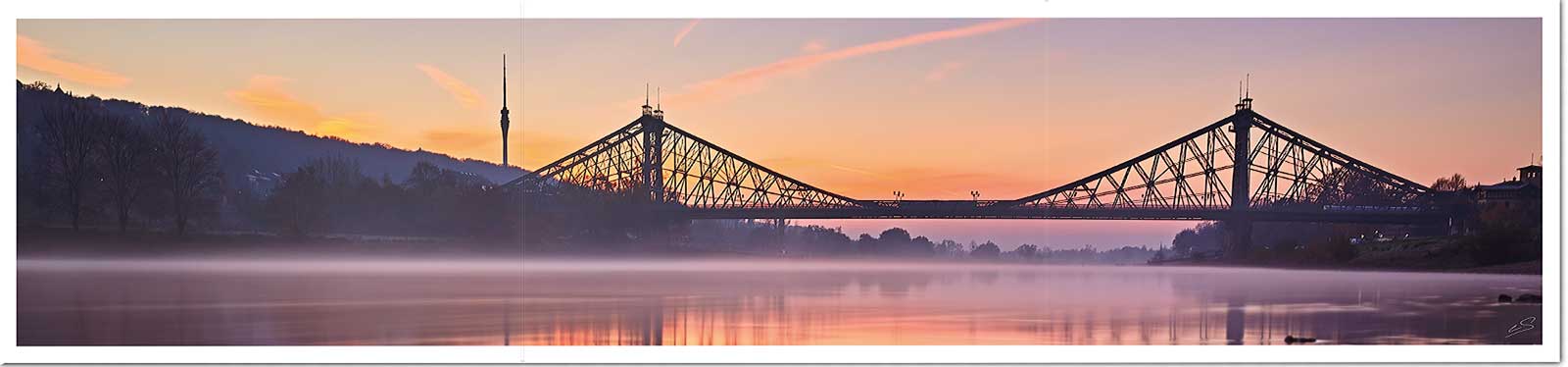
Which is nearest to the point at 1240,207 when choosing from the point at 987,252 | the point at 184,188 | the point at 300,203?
the point at 987,252

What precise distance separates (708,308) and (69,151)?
366 inches

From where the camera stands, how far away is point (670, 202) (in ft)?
82.2

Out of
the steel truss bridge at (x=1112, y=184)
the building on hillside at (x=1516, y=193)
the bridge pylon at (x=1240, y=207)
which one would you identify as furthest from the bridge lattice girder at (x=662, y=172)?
the building on hillside at (x=1516, y=193)

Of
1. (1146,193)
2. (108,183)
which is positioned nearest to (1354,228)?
(1146,193)

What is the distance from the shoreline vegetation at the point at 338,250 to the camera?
56.2 ft

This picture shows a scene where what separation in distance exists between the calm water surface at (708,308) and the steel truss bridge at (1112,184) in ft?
5.34

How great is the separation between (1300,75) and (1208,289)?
493cm

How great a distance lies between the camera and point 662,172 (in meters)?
25.0

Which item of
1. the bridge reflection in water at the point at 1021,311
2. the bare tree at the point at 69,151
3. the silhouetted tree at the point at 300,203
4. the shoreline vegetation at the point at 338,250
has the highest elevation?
the bare tree at the point at 69,151

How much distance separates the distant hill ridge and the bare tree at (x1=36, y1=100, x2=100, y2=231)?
26 cm

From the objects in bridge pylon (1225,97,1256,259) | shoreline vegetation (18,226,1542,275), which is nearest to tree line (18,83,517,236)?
shoreline vegetation (18,226,1542,275)

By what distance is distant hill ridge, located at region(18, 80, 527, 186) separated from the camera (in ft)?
46.2

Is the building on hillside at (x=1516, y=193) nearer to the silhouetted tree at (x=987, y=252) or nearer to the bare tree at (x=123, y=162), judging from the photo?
the silhouetted tree at (x=987, y=252)
